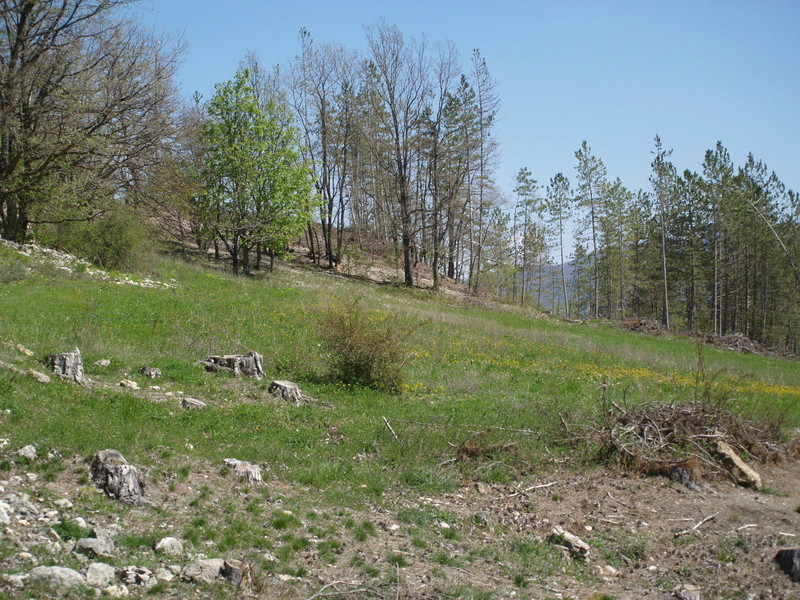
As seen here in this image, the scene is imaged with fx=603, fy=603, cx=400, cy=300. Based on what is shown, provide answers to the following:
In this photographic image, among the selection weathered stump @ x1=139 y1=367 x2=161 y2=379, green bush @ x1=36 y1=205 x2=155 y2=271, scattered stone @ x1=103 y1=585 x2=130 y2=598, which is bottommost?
scattered stone @ x1=103 y1=585 x2=130 y2=598

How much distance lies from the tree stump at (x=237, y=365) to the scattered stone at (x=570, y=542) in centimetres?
682

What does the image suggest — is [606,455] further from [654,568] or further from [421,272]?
[421,272]

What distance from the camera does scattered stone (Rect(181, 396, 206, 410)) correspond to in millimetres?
9203

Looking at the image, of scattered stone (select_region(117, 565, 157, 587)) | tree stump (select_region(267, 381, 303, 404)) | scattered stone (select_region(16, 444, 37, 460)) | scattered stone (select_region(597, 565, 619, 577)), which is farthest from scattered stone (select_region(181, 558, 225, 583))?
tree stump (select_region(267, 381, 303, 404))

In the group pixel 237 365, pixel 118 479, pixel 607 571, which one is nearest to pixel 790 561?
pixel 607 571

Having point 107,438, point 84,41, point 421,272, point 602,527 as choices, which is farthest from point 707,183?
point 107,438

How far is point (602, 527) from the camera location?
7.05m

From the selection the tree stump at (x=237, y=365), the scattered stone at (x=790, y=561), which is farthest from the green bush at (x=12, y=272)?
the scattered stone at (x=790, y=561)

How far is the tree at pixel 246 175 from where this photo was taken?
29.5m

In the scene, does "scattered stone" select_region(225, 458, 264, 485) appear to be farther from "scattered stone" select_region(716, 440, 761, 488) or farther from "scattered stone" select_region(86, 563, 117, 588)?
"scattered stone" select_region(716, 440, 761, 488)

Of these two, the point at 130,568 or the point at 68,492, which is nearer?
the point at 130,568

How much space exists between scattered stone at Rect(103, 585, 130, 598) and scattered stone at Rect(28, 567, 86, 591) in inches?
7.2

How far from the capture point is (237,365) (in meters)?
11.6

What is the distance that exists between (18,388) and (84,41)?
66.1ft
